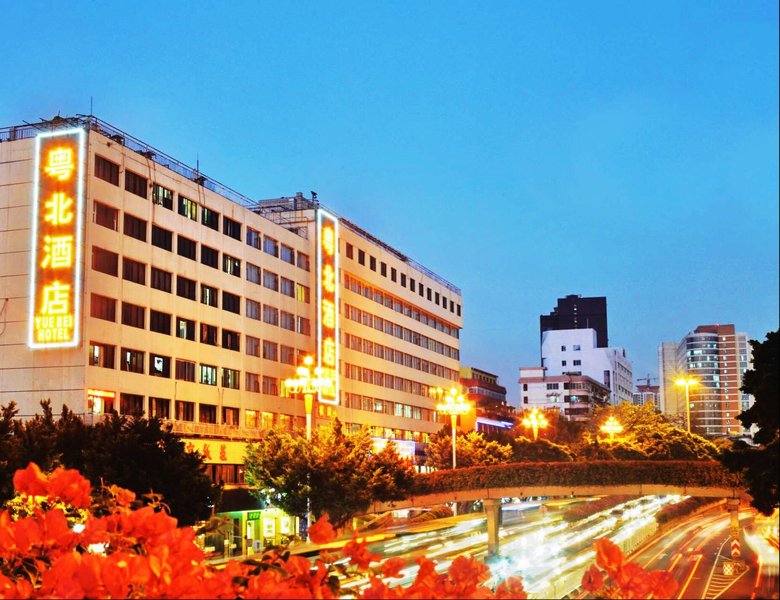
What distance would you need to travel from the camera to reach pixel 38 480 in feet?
32.3

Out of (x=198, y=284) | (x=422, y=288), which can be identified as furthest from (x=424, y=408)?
(x=198, y=284)

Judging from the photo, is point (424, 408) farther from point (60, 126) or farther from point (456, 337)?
point (60, 126)

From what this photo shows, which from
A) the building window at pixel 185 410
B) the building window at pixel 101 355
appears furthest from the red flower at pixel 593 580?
the building window at pixel 185 410

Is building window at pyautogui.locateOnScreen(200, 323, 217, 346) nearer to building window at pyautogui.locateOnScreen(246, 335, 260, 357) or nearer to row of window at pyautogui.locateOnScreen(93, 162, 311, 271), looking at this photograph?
building window at pyautogui.locateOnScreen(246, 335, 260, 357)

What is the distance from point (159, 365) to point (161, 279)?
4.91m

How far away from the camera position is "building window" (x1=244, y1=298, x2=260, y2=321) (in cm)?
7150

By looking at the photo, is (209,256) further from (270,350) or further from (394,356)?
(394,356)

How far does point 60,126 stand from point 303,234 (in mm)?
27599

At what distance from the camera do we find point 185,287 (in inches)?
2527

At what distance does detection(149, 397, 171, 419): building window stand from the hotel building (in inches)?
4.4

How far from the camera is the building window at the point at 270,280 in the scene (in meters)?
74.6

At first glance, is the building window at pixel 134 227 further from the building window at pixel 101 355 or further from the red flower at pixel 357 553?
the red flower at pixel 357 553

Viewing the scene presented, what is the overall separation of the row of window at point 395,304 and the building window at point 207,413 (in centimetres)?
2346

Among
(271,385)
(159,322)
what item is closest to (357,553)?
(159,322)
